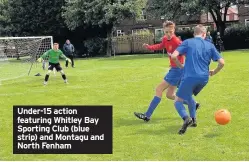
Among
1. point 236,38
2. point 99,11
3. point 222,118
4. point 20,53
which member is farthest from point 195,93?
point 236,38

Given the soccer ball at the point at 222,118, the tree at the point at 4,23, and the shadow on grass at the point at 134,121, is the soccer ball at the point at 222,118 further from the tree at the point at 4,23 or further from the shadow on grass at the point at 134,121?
the tree at the point at 4,23

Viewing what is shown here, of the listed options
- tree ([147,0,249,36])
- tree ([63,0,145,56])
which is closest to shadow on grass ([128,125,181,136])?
tree ([147,0,249,36])

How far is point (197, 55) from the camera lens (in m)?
8.40

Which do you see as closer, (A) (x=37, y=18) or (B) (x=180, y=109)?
(B) (x=180, y=109)

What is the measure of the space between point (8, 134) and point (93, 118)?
101 inches

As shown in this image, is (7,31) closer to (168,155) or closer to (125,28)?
(125,28)

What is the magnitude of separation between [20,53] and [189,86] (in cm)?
2554

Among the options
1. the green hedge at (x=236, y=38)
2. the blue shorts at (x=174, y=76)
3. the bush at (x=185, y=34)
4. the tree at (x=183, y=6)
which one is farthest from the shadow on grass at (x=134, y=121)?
the bush at (x=185, y=34)

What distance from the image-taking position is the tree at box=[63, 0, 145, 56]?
152ft

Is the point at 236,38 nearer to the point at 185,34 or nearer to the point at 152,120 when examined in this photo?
the point at 185,34

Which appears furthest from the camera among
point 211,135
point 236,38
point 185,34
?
point 185,34

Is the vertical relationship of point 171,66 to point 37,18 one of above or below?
below

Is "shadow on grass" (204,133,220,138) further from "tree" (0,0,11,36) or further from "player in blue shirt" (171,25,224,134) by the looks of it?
"tree" (0,0,11,36)

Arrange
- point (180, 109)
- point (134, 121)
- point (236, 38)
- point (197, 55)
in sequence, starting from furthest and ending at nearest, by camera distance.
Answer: point (236, 38) → point (134, 121) → point (180, 109) → point (197, 55)
